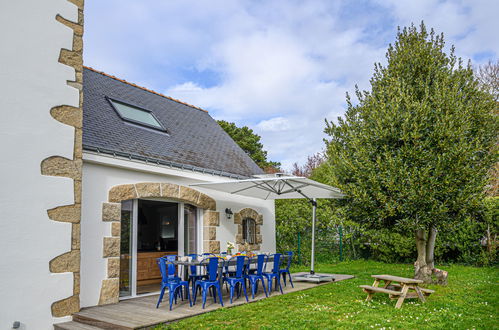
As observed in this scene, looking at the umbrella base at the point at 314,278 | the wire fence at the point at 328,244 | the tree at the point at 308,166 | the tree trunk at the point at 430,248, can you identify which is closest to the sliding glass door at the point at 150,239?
the umbrella base at the point at 314,278

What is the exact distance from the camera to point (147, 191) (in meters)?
8.31

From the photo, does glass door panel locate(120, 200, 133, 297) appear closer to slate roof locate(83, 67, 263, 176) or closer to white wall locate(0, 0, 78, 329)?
slate roof locate(83, 67, 263, 176)

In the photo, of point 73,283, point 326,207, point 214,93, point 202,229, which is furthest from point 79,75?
point 214,93

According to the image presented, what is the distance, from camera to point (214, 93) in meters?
20.2

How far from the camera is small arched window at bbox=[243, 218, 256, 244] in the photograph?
460 inches

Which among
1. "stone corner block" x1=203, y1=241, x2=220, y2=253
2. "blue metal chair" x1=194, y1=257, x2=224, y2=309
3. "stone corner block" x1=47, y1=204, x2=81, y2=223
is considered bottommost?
"blue metal chair" x1=194, y1=257, x2=224, y2=309

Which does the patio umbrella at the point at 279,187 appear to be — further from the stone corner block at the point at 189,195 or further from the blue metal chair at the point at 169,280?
the blue metal chair at the point at 169,280

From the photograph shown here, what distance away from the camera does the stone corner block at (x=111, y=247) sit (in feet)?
24.3

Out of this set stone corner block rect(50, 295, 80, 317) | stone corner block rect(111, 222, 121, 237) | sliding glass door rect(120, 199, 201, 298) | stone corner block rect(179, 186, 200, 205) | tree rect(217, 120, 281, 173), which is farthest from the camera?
tree rect(217, 120, 281, 173)

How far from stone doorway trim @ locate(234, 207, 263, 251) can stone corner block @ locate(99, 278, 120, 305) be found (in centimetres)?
407

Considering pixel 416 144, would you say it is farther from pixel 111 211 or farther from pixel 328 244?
pixel 328 244

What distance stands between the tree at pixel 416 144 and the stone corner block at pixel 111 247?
4.88m

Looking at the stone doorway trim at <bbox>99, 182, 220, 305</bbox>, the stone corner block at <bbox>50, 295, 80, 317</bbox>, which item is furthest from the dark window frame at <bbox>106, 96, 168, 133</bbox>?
the stone corner block at <bbox>50, 295, 80, 317</bbox>

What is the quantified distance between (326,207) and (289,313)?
33.7 ft
